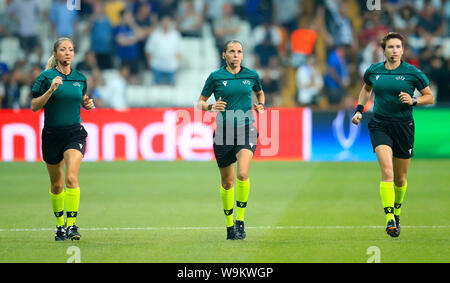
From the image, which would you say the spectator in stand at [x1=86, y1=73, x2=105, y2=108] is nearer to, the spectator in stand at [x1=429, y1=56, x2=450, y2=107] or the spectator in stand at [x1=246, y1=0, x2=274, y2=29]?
the spectator in stand at [x1=246, y1=0, x2=274, y2=29]

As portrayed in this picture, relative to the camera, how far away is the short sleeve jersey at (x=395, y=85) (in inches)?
393

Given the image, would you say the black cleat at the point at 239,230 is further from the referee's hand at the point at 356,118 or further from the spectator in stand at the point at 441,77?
the spectator in stand at the point at 441,77

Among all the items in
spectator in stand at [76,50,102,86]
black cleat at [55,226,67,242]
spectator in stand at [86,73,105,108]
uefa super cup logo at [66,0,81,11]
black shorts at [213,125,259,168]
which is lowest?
black cleat at [55,226,67,242]

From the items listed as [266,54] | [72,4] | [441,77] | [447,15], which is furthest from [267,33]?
[72,4]

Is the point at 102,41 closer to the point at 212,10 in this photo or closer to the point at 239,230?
the point at 212,10

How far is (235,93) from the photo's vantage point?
9.96 metres

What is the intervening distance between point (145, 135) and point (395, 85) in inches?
A: 463

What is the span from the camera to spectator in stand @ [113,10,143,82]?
78.7 ft

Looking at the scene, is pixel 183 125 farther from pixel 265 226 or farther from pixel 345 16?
pixel 265 226

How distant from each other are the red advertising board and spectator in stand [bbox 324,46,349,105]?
7.47ft

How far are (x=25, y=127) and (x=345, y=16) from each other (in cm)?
980

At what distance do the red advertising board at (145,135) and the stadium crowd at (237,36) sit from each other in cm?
199

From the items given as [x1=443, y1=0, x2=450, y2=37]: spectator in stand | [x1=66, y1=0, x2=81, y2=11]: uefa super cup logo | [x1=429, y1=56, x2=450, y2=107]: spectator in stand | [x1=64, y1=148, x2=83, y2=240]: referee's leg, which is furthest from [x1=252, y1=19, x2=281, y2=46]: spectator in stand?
[x1=64, y1=148, x2=83, y2=240]: referee's leg
